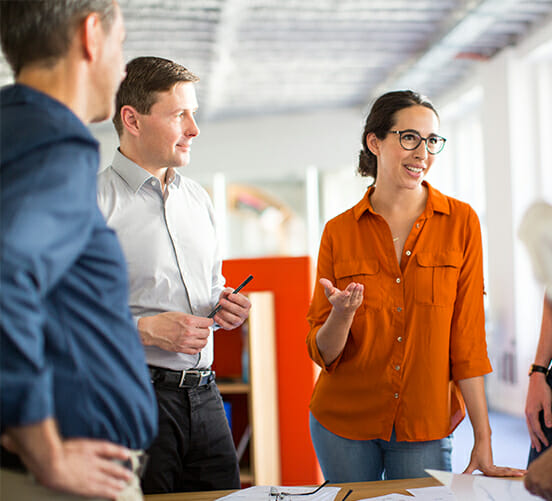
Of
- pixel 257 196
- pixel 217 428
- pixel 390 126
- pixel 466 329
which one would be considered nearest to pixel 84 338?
pixel 217 428

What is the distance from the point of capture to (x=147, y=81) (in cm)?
171

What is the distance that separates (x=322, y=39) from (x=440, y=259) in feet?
16.4

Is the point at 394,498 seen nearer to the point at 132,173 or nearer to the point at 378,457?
the point at 378,457

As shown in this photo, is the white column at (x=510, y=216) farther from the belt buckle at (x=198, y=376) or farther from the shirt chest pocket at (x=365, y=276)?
the belt buckle at (x=198, y=376)

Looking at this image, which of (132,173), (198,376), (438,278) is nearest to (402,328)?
(438,278)

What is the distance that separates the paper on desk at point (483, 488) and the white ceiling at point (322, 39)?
4588 mm

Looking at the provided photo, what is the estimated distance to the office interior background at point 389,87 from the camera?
5598mm

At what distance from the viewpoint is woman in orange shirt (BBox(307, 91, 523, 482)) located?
1716 mm

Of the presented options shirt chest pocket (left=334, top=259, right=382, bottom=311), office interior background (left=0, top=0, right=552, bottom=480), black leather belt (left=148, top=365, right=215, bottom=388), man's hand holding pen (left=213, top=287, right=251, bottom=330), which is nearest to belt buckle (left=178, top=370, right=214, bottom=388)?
black leather belt (left=148, top=365, right=215, bottom=388)

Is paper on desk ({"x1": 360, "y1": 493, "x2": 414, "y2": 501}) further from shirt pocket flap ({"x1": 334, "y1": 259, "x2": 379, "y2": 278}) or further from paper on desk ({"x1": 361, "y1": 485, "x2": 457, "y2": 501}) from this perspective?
shirt pocket flap ({"x1": 334, "y1": 259, "x2": 379, "y2": 278})

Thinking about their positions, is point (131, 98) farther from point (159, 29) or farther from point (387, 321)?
point (159, 29)

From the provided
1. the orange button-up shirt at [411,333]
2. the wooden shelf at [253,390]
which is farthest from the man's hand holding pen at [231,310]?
the wooden shelf at [253,390]

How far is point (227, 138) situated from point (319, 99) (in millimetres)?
1604

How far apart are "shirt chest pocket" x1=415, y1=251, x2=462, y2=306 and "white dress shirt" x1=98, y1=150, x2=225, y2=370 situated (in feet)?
1.97
